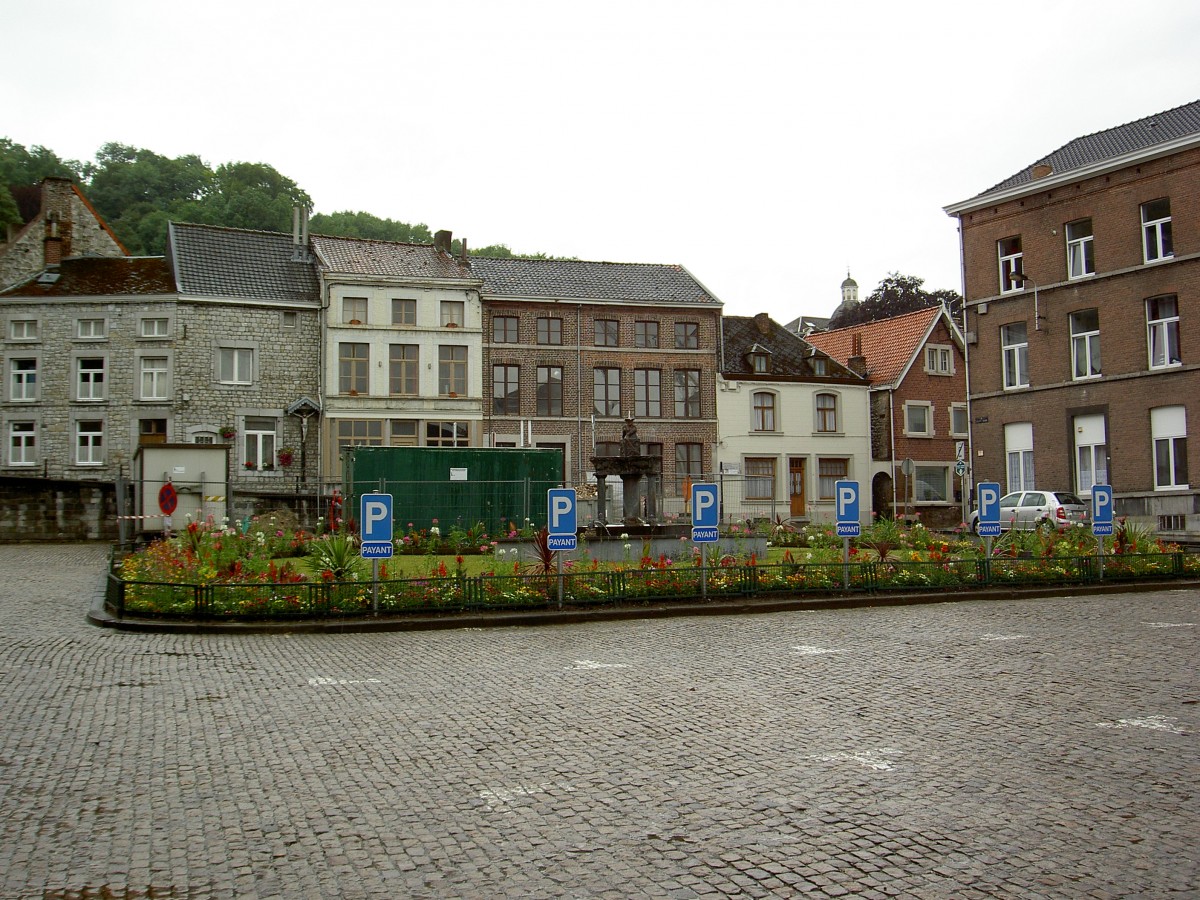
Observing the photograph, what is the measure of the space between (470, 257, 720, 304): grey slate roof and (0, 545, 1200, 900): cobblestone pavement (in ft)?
117

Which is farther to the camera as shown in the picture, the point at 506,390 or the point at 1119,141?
the point at 506,390

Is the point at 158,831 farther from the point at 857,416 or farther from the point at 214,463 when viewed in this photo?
the point at 857,416

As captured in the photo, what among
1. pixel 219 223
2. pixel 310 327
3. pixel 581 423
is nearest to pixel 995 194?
pixel 581 423

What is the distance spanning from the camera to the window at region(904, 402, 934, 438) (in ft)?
166

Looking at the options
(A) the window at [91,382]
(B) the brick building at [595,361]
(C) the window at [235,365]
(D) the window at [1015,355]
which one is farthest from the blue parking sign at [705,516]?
(A) the window at [91,382]

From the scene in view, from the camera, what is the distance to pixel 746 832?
596 centimetres

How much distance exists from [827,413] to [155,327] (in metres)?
29.7

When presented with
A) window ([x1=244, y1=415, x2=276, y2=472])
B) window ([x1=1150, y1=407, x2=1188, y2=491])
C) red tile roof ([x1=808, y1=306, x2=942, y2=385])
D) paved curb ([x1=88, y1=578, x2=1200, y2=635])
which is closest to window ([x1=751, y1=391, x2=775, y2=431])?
red tile roof ([x1=808, y1=306, x2=942, y2=385])

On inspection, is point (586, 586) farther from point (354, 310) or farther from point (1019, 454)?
point (354, 310)

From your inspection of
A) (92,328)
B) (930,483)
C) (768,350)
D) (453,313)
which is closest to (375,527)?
(453,313)

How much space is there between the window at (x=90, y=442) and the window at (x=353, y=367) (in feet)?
30.7

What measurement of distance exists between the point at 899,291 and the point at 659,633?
61045 mm

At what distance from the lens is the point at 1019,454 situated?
36.8 metres

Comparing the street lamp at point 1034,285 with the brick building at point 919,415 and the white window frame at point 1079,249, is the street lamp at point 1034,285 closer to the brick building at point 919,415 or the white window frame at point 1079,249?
the white window frame at point 1079,249
